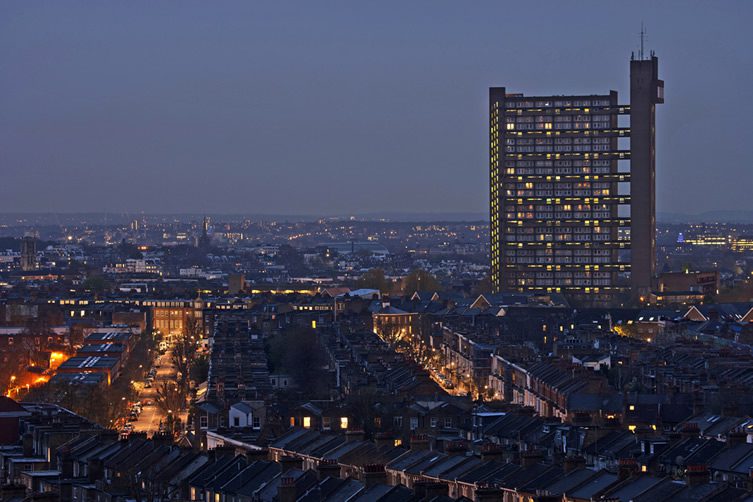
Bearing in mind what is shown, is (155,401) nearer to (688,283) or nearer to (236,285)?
(688,283)

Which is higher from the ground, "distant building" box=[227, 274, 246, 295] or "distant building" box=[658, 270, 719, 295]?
"distant building" box=[658, 270, 719, 295]

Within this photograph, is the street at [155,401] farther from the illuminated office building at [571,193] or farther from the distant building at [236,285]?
the distant building at [236,285]

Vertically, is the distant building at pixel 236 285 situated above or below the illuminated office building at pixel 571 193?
below

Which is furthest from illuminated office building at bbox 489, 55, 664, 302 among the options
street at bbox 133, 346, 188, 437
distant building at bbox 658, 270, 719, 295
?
street at bbox 133, 346, 188, 437

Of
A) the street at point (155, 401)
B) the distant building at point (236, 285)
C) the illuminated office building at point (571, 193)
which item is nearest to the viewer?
the street at point (155, 401)

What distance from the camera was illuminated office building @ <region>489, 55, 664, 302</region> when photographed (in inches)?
5984

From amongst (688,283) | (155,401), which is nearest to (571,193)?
(688,283)

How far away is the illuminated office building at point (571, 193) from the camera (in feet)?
499

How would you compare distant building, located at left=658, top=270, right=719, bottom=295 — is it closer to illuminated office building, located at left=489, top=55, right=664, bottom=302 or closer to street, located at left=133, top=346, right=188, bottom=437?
illuminated office building, located at left=489, top=55, right=664, bottom=302

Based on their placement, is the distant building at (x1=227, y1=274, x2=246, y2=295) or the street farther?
the distant building at (x1=227, y1=274, x2=246, y2=295)

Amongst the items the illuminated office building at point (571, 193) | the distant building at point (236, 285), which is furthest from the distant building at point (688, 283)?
the distant building at point (236, 285)

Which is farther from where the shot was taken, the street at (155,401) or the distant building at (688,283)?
the distant building at (688,283)

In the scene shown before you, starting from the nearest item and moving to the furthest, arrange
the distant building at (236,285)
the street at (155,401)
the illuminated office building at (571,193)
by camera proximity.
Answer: the street at (155,401) < the illuminated office building at (571,193) < the distant building at (236,285)

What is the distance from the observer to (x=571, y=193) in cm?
15238
